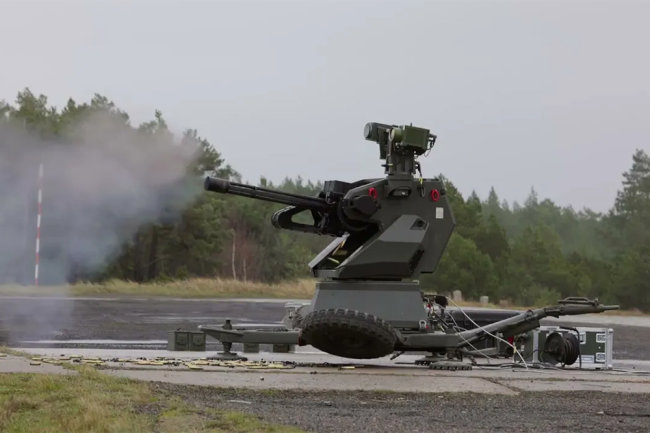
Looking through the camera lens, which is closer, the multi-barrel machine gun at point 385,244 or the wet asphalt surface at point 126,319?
the multi-barrel machine gun at point 385,244

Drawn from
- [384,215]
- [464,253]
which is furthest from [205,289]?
[384,215]

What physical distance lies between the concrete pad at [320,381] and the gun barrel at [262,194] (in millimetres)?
2174

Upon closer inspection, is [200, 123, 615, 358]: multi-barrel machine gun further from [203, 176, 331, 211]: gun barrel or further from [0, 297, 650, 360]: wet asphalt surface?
[0, 297, 650, 360]: wet asphalt surface

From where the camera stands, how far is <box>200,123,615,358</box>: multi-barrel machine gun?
13.5 metres

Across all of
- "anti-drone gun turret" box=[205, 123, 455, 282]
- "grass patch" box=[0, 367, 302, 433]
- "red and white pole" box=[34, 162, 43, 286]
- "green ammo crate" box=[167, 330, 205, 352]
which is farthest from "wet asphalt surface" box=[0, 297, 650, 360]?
"grass patch" box=[0, 367, 302, 433]

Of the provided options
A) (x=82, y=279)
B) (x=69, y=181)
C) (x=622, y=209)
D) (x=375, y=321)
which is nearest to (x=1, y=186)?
(x=69, y=181)

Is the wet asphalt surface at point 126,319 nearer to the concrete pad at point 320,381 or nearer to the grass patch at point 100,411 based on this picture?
the concrete pad at point 320,381

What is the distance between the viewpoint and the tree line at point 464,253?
30.2m

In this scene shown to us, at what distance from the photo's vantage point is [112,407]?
29.1 feet

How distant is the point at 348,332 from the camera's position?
12.3m

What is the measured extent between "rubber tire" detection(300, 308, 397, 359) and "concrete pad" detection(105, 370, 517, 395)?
0.35 metres

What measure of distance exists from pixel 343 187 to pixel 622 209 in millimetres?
51280

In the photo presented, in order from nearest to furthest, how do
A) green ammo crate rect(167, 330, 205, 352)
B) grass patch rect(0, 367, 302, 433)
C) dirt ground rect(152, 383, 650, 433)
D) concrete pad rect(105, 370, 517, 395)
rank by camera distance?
1. grass patch rect(0, 367, 302, 433)
2. dirt ground rect(152, 383, 650, 433)
3. concrete pad rect(105, 370, 517, 395)
4. green ammo crate rect(167, 330, 205, 352)

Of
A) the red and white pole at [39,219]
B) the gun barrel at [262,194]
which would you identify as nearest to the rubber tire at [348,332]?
the gun barrel at [262,194]
